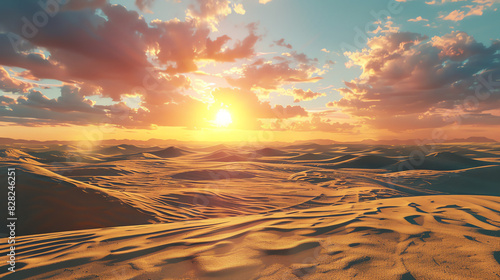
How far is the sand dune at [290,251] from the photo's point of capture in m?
2.19

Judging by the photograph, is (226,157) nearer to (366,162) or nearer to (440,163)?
(366,162)

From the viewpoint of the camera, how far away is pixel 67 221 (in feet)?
19.6

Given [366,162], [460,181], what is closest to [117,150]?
[366,162]

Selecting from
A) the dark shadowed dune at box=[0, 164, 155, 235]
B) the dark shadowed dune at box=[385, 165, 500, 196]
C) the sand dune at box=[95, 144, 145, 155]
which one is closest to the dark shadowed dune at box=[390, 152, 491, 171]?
the dark shadowed dune at box=[385, 165, 500, 196]

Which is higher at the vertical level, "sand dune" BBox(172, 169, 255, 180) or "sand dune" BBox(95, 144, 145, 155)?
"sand dune" BBox(172, 169, 255, 180)

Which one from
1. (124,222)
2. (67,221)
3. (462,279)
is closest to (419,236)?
(462,279)

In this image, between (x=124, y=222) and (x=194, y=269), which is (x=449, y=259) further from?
(x=124, y=222)

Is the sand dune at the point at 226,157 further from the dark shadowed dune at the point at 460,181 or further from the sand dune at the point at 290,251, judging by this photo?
the sand dune at the point at 290,251

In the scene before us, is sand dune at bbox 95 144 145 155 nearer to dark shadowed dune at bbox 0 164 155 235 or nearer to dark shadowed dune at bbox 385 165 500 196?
dark shadowed dune at bbox 0 164 155 235

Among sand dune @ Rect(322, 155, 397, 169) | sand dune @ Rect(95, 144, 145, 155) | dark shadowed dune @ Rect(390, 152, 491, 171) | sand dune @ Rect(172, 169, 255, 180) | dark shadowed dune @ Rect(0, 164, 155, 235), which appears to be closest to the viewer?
dark shadowed dune @ Rect(0, 164, 155, 235)

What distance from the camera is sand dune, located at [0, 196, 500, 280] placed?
219cm

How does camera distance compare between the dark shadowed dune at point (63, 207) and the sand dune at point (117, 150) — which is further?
the sand dune at point (117, 150)

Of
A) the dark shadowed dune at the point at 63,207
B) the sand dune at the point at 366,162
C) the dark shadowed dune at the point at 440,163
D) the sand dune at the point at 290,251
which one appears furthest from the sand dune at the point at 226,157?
the sand dune at the point at 290,251

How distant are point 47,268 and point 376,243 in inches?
150
